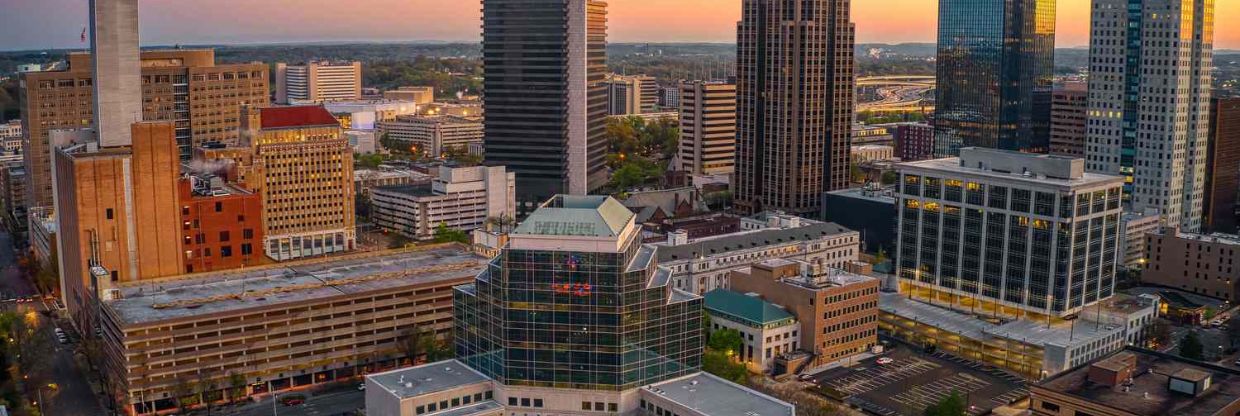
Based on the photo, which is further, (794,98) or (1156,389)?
(794,98)

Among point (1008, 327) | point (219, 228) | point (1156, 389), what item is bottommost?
point (1008, 327)

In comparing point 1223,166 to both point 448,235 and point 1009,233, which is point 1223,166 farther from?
point 448,235

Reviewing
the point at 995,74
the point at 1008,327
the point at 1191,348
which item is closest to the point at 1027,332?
the point at 1008,327

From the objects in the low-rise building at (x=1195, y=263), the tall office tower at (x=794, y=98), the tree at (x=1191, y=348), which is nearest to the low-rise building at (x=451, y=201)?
the tall office tower at (x=794, y=98)

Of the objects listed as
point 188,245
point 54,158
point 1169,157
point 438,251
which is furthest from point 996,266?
point 54,158

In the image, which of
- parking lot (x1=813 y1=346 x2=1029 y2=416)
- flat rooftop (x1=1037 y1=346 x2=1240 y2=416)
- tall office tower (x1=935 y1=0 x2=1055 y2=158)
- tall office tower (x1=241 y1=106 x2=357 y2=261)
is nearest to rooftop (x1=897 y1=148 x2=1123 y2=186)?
parking lot (x1=813 y1=346 x2=1029 y2=416)

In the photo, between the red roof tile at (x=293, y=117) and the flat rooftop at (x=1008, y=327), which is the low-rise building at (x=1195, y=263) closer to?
the flat rooftop at (x=1008, y=327)

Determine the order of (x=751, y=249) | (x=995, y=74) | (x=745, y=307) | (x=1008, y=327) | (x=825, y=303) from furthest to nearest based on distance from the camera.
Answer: (x=995, y=74) → (x=751, y=249) → (x=1008, y=327) → (x=745, y=307) → (x=825, y=303)

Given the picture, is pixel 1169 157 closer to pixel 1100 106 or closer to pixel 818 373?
pixel 1100 106
